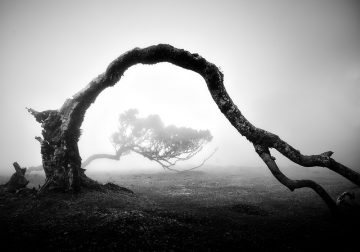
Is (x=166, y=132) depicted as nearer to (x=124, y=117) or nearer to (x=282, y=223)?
(x=124, y=117)

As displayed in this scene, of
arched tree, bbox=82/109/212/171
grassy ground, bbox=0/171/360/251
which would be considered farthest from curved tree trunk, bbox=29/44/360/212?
arched tree, bbox=82/109/212/171

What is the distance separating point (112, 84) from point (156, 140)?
23406mm

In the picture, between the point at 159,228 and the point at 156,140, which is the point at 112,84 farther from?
the point at 156,140

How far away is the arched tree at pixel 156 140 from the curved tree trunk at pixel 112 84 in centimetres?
2127

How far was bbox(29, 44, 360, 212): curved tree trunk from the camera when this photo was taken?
23.0 feet

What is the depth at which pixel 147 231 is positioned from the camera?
242 inches

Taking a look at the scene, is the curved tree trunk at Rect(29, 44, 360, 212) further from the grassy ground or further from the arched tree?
the arched tree

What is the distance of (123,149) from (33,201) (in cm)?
2662

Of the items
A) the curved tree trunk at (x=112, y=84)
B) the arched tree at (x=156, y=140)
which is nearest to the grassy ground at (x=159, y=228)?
the curved tree trunk at (x=112, y=84)

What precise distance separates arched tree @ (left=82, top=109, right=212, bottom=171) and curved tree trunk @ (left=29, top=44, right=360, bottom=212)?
21274mm

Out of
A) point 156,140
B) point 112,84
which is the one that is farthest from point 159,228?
point 156,140

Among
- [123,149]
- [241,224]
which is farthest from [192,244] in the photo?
[123,149]

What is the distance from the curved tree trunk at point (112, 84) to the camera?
701 cm

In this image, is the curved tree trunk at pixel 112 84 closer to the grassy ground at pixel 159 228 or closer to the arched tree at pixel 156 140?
the grassy ground at pixel 159 228
